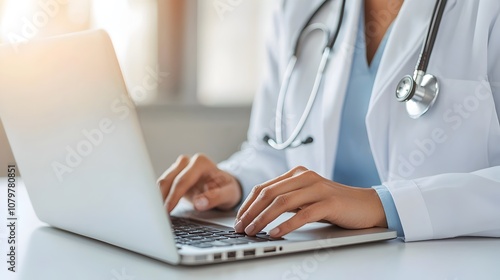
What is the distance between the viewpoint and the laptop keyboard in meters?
0.76

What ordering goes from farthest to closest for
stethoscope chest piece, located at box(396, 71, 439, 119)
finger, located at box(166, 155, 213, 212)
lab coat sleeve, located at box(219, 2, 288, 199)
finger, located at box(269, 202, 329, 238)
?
lab coat sleeve, located at box(219, 2, 288, 199)
finger, located at box(166, 155, 213, 212)
stethoscope chest piece, located at box(396, 71, 439, 119)
finger, located at box(269, 202, 329, 238)

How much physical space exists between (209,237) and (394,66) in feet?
1.61

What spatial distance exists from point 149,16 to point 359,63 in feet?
6.63

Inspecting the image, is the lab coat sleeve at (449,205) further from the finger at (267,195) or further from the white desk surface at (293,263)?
the finger at (267,195)

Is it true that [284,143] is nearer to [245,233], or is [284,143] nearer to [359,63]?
[359,63]

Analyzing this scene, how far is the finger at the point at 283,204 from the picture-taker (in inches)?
31.8

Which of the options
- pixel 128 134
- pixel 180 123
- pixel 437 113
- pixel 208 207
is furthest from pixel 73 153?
pixel 180 123

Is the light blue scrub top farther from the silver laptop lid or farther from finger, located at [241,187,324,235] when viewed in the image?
the silver laptop lid

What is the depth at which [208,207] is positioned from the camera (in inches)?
45.2

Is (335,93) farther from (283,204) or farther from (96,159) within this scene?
(96,159)

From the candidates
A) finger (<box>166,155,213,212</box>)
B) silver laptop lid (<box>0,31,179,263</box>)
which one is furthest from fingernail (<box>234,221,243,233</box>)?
finger (<box>166,155,213,212</box>)

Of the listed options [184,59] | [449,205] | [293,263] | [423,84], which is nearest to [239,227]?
[293,263]

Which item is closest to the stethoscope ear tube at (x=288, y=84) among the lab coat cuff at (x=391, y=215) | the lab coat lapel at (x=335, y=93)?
the lab coat lapel at (x=335, y=93)

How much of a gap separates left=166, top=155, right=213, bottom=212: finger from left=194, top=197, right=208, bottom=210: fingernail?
29 millimetres
